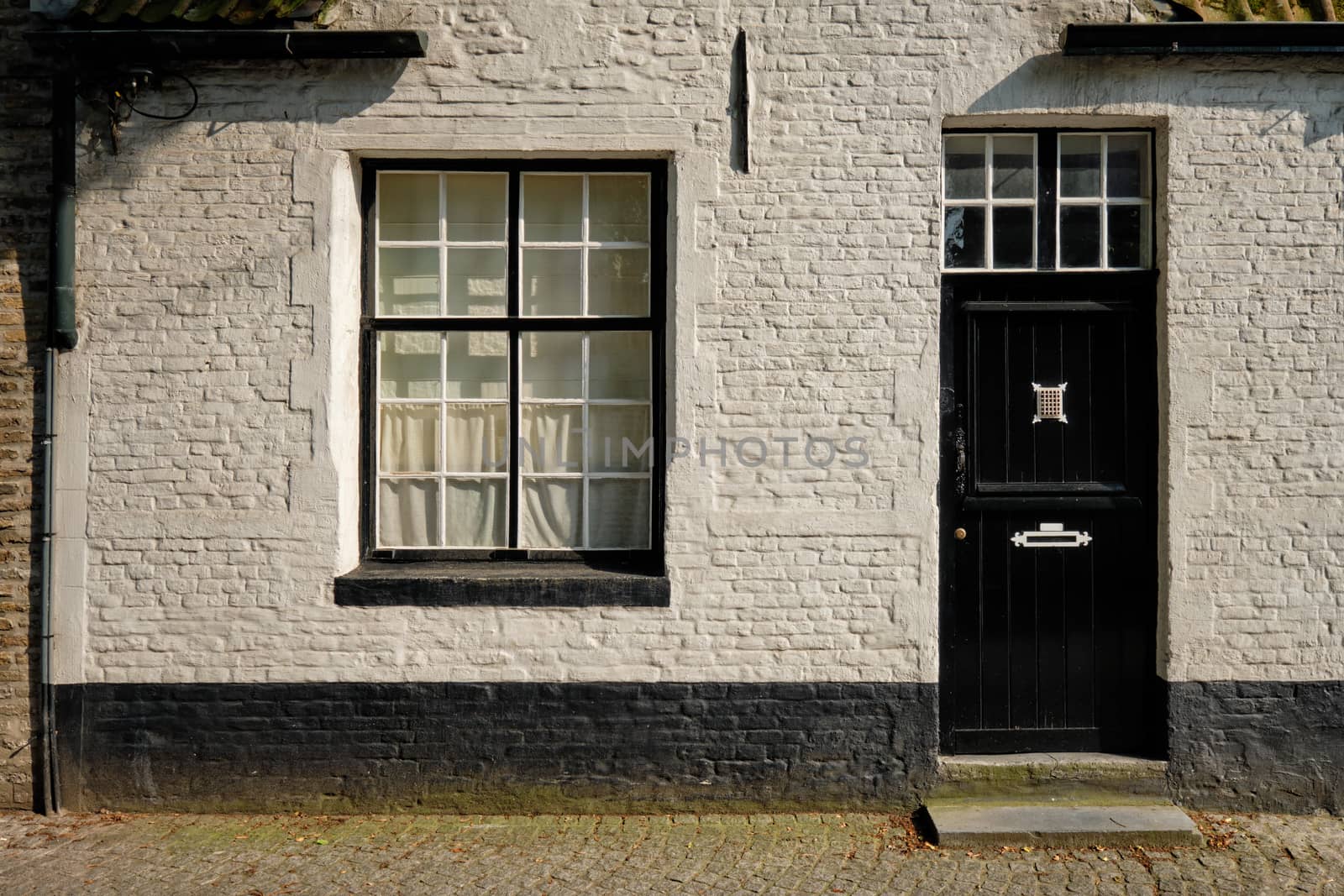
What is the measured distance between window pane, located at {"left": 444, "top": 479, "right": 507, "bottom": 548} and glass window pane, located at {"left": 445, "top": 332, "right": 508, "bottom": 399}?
1.57 feet

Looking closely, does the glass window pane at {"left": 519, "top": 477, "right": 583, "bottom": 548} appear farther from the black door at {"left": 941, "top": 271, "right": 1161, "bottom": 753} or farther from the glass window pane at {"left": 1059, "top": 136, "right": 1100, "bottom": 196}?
the glass window pane at {"left": 1059, "top": 136, "right": 1100, "bottom": 196}

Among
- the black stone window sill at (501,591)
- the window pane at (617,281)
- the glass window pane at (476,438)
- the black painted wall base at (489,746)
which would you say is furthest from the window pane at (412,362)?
the black painted wall base at (489,746)

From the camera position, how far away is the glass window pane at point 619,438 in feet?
16.9

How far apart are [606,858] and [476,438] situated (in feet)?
7.19

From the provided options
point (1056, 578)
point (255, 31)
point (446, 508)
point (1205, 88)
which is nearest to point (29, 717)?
point (446, 508)

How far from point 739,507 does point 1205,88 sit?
3.12 metres

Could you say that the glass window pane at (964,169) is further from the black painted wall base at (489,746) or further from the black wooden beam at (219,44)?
the black wooden beam at (219,44)

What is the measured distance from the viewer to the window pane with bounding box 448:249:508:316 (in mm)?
5160

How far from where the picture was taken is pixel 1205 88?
482 centimetres

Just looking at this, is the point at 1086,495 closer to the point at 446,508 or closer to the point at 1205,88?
the point at 1205,88

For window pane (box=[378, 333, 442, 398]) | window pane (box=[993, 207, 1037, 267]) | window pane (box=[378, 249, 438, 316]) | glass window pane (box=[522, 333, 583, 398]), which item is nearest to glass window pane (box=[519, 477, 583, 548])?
glass window pane (box=[522, 333, 583, 398])

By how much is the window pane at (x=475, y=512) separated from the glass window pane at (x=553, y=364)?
0.54 meters

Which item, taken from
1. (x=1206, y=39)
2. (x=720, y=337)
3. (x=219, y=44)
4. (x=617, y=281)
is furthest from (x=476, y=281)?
(x=1206, y=39)

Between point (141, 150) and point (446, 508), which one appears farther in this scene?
point (446, 508)
